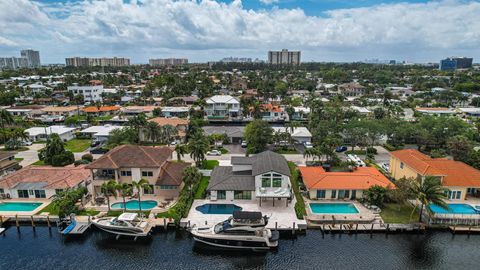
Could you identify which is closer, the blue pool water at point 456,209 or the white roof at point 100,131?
the blue pool water at point 456,209

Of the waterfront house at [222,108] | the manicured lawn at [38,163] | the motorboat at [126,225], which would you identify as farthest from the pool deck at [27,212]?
the waterfront house at [222,108]

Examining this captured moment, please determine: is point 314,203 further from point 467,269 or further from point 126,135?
point 126,135

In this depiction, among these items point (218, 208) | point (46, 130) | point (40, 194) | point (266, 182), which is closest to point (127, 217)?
point (218, 208)

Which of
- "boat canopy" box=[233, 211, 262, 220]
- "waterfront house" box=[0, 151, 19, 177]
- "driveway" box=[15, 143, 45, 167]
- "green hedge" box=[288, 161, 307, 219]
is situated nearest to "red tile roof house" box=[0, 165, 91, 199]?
"waterfront house" box=[0, 151, 19, 177]

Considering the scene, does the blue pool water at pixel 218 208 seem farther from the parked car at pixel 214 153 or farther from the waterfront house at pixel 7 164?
the waterfront house at pixel 7 164

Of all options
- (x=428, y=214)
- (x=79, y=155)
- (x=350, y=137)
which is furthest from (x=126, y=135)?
(x=428, y=214)

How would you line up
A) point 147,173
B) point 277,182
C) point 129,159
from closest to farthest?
1. point 277,182
2. point 147,173
3. point 129,159

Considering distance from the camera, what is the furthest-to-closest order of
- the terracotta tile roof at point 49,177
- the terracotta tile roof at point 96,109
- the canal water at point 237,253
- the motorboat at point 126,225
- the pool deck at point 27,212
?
1. the terracotta tile roof at point 96,109
2. the terracotta tile roof at point 49,177
3. the pool deck at point 27,212
4. the motorboat at point 126,225
5. the canal water at point 237,253

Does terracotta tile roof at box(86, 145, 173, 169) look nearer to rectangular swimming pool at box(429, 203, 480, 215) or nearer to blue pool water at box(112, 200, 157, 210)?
blue pool water at box(112, 200, 157, 210)

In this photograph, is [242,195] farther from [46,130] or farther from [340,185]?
[46,130]
